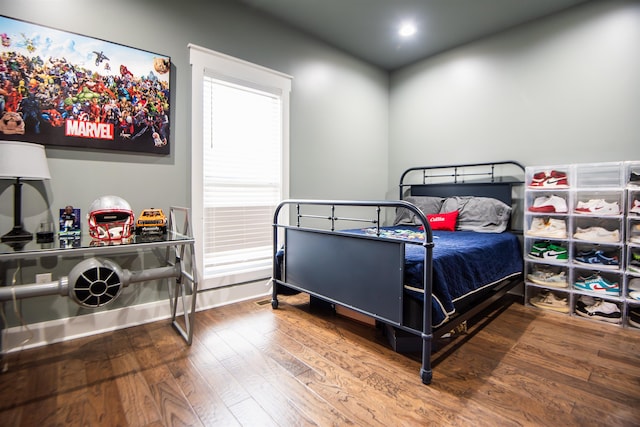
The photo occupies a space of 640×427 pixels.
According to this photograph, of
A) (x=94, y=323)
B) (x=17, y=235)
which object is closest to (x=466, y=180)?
(x=94, y=323)

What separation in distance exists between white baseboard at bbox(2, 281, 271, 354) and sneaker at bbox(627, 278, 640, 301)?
10.2ft

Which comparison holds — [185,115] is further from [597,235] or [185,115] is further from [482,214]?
[597,235]

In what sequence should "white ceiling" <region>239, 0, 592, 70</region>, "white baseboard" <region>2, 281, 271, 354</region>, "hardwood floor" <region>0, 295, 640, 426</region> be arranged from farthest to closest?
"white ceiling" <region>239, 0, 592, 70</region> → "white baseboard" <region>2, 281, 271, 354</region> → "hardwood floor" <region>0, 295, 640, 426</region>

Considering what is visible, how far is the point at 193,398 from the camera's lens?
1.44 metres

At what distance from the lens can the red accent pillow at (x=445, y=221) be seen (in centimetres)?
314

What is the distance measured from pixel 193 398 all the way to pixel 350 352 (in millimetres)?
885

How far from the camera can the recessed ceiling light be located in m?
3.09

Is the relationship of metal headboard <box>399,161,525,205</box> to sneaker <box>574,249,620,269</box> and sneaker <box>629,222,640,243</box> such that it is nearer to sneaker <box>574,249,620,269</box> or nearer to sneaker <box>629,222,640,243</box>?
sneaker <box>574,249,620,269</box>

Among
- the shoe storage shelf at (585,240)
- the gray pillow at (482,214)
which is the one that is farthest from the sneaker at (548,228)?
the gray pillow at (482,214)

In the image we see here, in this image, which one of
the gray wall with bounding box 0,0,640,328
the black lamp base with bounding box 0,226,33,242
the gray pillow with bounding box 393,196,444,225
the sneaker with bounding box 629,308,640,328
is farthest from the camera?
the gray pillow with bounding box 393,196,444,225

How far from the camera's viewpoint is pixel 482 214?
10.1 feet

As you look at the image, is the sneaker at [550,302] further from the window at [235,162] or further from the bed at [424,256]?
the window at [235,162]

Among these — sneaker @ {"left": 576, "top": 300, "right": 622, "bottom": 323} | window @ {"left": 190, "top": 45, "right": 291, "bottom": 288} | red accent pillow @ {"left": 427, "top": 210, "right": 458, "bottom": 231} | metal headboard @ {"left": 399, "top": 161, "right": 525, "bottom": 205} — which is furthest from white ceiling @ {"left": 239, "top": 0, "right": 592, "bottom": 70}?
sneaker @ {"left": 576, "top": 300, "right": 622, "bottom": 323}

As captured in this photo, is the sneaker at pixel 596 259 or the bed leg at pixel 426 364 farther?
the sneaker at pixel 596 259
